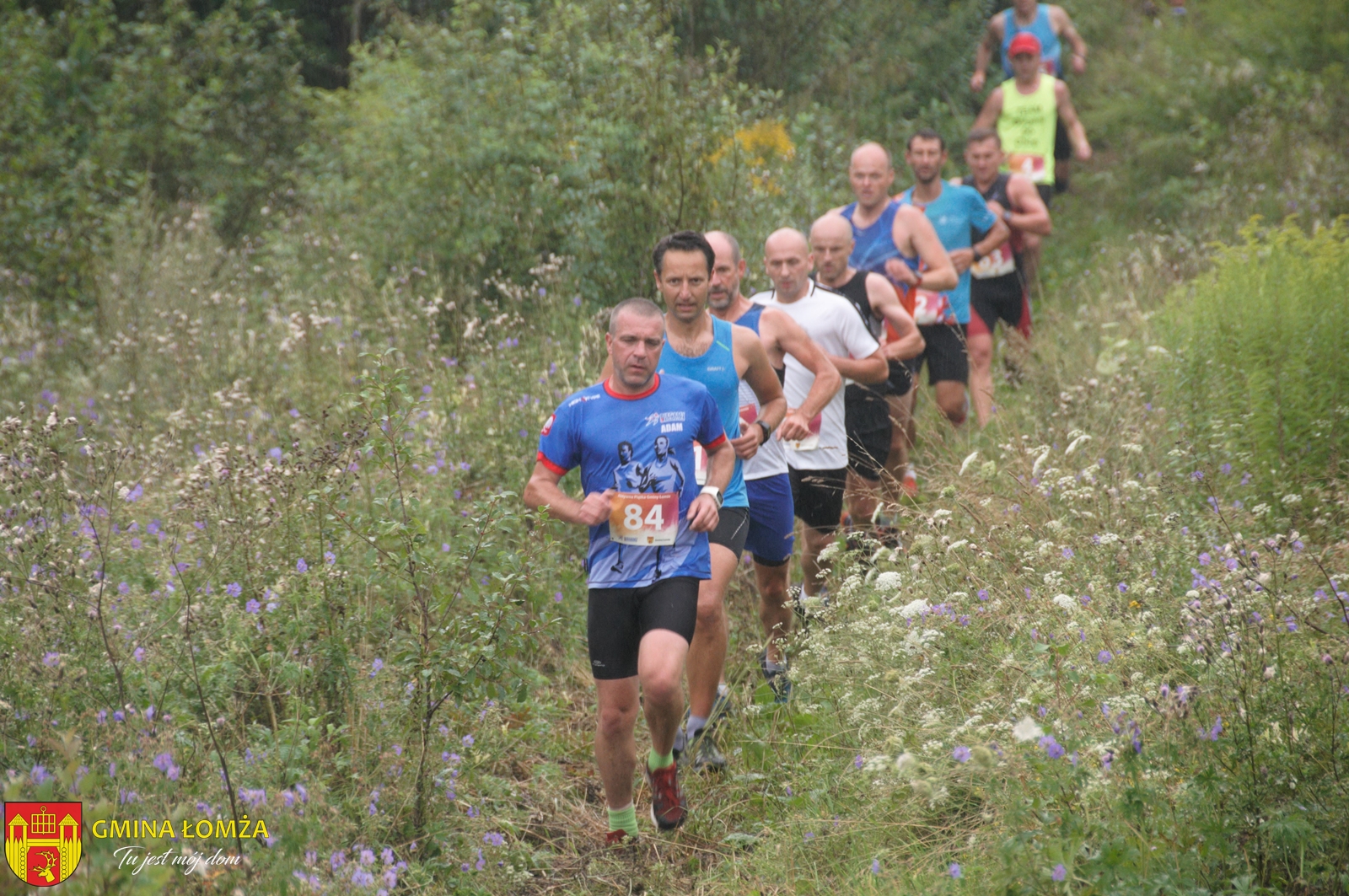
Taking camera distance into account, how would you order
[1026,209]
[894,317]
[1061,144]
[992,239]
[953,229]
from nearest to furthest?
1. [894,317]
2. [953,229]
3. [992,239]
4. [1026,209]
5. [1061,144]

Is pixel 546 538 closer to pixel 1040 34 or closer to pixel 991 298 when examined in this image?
pixel 991 298

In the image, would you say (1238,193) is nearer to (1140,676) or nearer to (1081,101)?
(1081,101)

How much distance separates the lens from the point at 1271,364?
21.9 ft

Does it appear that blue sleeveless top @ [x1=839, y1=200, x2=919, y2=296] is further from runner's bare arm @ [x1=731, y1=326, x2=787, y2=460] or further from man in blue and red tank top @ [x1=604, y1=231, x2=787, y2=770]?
man in blue and red tank top @ [x1=604, y1=231, x2=787, y2=770]

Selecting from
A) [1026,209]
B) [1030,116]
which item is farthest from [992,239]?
[1030,116]

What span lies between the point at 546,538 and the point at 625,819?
6.99ft

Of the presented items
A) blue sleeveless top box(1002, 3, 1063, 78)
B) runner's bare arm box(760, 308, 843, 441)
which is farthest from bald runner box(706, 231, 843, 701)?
blue sleeveless top box(1002, 3, 1063, 78)

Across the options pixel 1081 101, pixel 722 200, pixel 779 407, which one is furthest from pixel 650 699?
pixel 1081 101

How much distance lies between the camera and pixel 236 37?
15266 mm

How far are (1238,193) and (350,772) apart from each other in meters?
10.9

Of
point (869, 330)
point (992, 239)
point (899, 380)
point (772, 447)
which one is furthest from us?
point (992, 239)

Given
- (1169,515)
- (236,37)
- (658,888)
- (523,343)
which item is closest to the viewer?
(658,888)

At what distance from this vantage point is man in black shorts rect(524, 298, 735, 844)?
452cm

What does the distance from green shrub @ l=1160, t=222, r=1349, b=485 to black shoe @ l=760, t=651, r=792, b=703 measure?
7.93 ft
